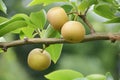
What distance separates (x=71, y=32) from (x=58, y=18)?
0.12 ft

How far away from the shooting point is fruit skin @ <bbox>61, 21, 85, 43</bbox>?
30.2 inches

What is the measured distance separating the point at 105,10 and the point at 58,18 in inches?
4.4

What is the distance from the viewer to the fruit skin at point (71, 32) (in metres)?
0.77

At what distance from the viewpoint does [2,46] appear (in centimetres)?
80

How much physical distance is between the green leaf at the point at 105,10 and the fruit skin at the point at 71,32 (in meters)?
0.08

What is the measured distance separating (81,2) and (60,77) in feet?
0.48

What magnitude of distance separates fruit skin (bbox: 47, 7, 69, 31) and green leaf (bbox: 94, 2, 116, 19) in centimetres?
8

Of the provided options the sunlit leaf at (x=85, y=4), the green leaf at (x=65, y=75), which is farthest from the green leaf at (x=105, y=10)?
the green leaf at (x=65, y=75)

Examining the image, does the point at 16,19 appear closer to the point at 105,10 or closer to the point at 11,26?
the point at 11,26

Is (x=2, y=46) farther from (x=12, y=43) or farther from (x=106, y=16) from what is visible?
(x=106, y=16)

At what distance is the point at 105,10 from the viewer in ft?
2.77

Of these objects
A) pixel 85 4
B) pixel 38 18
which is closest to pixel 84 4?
pixel 85 4

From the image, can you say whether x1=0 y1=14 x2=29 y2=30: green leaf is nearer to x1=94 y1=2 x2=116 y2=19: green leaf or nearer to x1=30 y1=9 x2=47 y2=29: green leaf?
x1=30 y1=9 x2=47 y2=29: green leaf

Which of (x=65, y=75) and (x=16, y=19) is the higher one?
(x=16, y=19)
